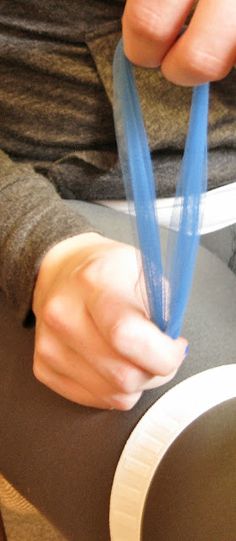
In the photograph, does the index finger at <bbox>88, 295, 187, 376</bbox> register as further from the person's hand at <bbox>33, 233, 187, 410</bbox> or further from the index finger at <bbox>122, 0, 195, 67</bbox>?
the index finger at <bbox>122, 0, 195, 67</bbox>

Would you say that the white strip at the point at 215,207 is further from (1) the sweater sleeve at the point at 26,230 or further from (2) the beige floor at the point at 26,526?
(2) the beige floor at the point at 26,526

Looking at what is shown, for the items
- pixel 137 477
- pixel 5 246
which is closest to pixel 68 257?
pixel 5 246

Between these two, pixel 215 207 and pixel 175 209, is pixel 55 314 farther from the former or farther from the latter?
pixel 215 207

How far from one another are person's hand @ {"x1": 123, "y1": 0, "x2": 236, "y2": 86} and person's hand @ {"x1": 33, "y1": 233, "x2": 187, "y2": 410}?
0.46 ft

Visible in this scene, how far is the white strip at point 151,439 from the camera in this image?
46cm

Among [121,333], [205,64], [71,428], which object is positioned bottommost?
[71,428]

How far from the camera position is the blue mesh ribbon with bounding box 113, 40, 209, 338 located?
15.1 inches

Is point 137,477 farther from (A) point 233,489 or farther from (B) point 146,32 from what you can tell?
(B) point 146,32

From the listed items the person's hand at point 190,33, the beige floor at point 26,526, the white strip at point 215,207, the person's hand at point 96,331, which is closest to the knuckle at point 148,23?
the person's hand at point 190,33

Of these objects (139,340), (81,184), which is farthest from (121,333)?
(81,184)

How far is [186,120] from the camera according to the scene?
22.6 inches

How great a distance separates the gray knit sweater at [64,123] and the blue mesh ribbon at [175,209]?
133 mm

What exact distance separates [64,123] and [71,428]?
0.88ft

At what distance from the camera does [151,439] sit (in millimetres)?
465
